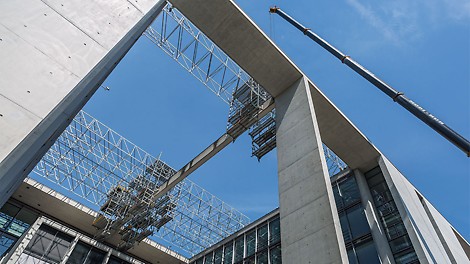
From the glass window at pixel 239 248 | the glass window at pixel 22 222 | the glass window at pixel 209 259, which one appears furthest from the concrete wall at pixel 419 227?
the glass window at pixel 22 222

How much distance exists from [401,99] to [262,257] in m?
12.6

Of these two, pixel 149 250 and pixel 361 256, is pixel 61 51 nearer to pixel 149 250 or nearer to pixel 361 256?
pixel 361 256

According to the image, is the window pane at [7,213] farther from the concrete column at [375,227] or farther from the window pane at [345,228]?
the concrete column at [375,227]

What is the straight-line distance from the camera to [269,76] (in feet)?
54.8

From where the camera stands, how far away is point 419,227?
52.6 ft

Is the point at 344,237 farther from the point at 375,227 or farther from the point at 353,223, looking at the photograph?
the point at 375,227

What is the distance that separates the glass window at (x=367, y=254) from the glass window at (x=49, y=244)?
21.0 m

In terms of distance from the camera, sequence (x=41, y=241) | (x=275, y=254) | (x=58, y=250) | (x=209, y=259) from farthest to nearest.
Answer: (x=209, y=259) → (x=58, y=250) → (x=41, y=241) → (x=275, y=254)

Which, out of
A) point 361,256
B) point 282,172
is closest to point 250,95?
point 282,172

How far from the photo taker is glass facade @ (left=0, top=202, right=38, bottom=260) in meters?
23.0

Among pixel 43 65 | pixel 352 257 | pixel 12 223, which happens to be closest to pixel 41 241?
pixel 12 223

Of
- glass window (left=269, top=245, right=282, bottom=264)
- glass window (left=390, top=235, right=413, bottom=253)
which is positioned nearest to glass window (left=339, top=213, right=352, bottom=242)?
glass window (left=390, top=235, right=413, bottom=253)

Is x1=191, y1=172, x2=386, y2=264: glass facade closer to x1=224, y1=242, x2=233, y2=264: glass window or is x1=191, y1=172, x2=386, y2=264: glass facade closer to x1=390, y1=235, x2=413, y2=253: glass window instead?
x1=224, y1=242, x2=233, y2=264: glass window

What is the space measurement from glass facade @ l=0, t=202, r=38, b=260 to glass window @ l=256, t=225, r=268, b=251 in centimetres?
1740
